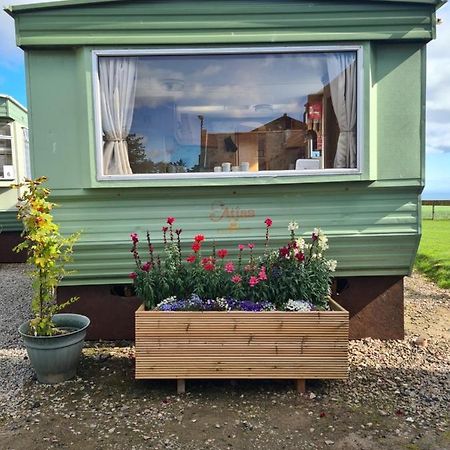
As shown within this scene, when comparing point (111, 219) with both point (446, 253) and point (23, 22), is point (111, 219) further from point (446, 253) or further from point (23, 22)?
point (446, 253)

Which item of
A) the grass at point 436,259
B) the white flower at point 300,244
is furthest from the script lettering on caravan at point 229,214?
the grass at point 436,259

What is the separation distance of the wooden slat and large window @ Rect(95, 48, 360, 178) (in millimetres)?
1306

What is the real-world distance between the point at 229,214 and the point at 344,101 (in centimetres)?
138

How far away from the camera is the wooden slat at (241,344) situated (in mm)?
3186

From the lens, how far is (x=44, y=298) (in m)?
3.51

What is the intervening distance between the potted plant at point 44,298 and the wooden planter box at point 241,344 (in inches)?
24.1

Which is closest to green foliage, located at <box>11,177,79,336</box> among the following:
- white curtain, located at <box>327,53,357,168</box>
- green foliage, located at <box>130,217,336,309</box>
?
green foliage, located at <box>130,217,336,309</box>

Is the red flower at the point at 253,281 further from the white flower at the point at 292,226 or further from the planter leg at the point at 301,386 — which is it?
the planter leg at the point at 301,386

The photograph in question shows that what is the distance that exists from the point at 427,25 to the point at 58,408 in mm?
4053

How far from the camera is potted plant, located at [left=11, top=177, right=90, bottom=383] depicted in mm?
3293

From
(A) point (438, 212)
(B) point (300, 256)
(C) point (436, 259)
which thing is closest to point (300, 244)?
(B) point (300, 256)

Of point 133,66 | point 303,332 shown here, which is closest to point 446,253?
point 303,332

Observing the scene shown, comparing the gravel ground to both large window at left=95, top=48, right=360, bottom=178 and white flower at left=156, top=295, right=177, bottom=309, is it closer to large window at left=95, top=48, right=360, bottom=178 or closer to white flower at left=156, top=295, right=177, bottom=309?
white flower at left=156, top=295, right=177, bottom=309

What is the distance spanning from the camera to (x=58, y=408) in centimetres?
307
